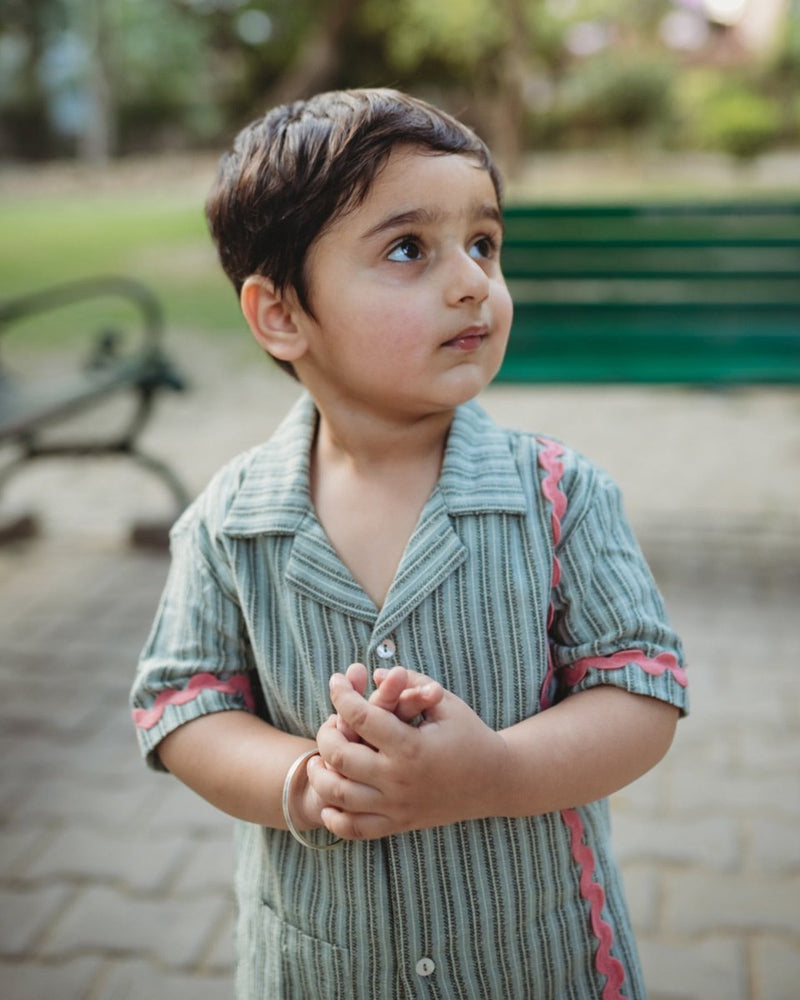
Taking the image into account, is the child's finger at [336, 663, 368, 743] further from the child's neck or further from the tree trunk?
the tree trunk

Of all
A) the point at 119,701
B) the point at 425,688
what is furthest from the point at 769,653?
the point at 425,688

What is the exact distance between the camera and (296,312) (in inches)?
51.8

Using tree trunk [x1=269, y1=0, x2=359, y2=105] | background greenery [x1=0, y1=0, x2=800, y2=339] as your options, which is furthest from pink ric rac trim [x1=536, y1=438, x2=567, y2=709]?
tree trunk [x1=269, y1=0, x2=359, y2=105]

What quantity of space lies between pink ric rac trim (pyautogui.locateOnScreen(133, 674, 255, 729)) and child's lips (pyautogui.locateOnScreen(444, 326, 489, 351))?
0.49 m

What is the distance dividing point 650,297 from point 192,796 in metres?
2.89

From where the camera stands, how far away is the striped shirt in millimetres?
1265

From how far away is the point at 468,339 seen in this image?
4.13 ft

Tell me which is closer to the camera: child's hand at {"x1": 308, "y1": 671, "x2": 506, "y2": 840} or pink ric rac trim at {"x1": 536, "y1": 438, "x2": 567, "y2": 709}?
child's hand at {"x1": 308, "y1": 671, "x2": 506, "y2": 840}

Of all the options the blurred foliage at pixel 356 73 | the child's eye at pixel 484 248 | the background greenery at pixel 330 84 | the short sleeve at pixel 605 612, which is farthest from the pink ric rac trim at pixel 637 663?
the blurred foliage at pixel 356 73

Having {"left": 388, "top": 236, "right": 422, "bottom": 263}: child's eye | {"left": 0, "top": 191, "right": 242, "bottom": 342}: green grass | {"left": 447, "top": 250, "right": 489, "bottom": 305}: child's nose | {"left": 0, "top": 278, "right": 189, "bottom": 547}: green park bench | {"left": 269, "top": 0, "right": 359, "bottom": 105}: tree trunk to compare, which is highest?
{"left": 269, "top": 0, "right": 359, "bottom": 105}: tree trunk

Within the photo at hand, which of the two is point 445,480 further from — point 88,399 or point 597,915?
point 88,399

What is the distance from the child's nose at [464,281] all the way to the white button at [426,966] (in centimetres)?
75

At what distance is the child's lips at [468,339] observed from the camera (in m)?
1.25

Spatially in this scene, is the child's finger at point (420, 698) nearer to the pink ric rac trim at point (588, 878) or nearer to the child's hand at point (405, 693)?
the child's hand at point (405, 693)
